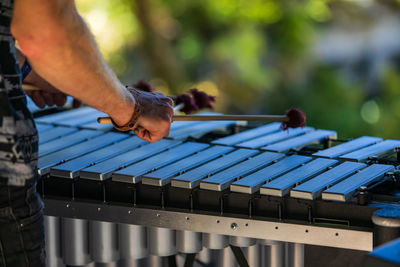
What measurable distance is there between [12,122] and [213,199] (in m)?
0.81

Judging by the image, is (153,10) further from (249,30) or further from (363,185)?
(363,185)

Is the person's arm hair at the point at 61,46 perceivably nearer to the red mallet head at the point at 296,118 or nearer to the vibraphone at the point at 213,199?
the vibraphone at the point at 213,199

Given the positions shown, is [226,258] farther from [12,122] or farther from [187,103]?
[12,122]

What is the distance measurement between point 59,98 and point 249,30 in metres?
5.77

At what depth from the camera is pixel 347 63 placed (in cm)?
875

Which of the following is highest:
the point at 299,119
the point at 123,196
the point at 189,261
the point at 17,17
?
the point at 17,17

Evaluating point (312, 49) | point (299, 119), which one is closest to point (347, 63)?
point (312, 49)

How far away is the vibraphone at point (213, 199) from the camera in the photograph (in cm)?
214

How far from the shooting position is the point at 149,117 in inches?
78.3

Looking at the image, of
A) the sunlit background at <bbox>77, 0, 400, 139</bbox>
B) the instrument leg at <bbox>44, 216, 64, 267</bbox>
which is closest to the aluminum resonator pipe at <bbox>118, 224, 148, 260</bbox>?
the instrument leg at <bbox>44, 216, 64, 267</bbox>

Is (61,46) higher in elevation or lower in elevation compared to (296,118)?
higher

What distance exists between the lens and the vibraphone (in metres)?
2.14

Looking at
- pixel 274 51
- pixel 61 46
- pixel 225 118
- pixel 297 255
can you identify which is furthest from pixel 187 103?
pixel 274 51

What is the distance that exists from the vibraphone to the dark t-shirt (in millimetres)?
668
